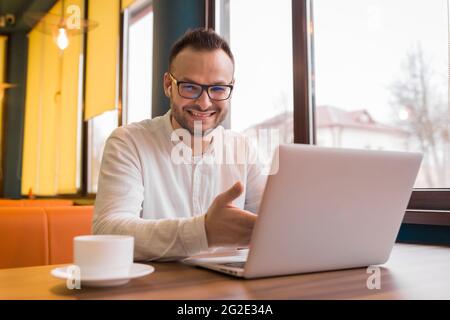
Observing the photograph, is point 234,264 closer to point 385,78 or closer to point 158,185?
point 158,185

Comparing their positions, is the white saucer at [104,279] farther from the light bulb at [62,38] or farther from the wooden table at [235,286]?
the light bulb at [62,38]

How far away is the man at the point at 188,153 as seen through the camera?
125cm

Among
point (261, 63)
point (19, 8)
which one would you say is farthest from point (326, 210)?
point (19, 8)

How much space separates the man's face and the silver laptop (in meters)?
0.62

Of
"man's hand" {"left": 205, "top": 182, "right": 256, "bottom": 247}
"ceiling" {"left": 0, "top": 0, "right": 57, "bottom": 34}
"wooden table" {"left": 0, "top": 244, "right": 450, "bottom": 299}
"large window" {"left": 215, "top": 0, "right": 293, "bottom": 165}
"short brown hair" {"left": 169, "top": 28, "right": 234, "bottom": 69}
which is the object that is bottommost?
"wooden table" {"left": 0, "top": 244, "right": 450, "bottom": 299}

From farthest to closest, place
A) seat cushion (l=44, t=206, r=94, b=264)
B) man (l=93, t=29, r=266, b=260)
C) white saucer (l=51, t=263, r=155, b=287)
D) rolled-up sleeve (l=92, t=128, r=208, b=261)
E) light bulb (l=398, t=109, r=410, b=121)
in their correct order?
1. light bulb (l=398, t=109, r=410, b=121)
2. seat cushion (l=44, t=206, r=94, b=264)
3. man (l=93, t=29, r=266, b=260)
4. rolled-up sleeve (l=92, t=128, r=208, b=261)
5. white saucer (l=51, t=263, r=155, b=287)

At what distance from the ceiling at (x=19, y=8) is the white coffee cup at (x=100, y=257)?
6.30 meters

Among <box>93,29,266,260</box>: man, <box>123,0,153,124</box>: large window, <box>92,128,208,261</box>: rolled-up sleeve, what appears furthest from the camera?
<box>123,0,153,124</box>: large window

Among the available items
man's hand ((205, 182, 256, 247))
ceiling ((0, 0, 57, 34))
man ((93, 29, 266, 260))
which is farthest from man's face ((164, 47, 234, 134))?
ceiling ((0, 0, 57, 34))

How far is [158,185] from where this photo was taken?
1436 millimetres

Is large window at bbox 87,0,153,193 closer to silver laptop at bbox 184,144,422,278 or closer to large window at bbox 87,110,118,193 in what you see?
large window at bbox 87,110,118,193

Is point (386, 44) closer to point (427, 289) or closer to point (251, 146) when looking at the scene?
point (251, 146)

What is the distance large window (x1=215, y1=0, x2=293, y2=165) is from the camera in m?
2.55

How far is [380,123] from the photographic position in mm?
2045
